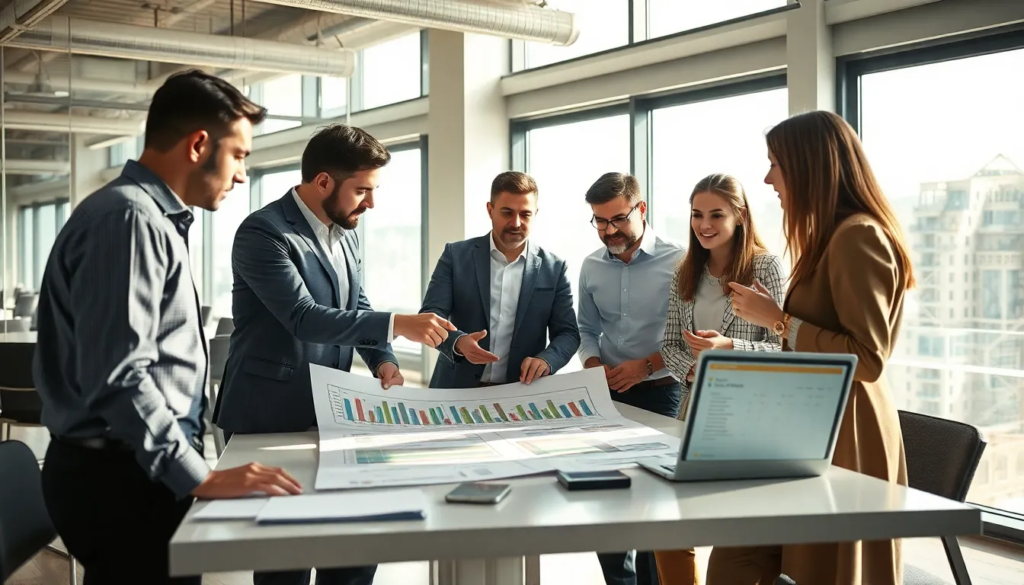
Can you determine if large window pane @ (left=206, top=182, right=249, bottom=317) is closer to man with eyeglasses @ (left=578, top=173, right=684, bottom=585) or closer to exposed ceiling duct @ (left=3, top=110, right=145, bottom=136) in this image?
exposed ceiling duct @ (left=3, top=110, right=145, bottom=136)

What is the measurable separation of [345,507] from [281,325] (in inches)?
41.7

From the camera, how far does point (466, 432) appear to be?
6.93 feet

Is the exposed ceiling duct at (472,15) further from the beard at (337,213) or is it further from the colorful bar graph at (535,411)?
the colorful bar graph at (535,411)

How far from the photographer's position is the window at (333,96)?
8.24m

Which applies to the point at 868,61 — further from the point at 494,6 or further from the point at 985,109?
the point at 494,6

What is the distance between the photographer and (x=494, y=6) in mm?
6117

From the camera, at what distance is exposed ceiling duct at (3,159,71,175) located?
5934 mm

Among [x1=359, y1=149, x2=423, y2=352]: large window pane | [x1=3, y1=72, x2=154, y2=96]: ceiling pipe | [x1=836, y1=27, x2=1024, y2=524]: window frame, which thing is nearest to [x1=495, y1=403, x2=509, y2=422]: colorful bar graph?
[x1=836, y1=27, x2=1024, y2=524]: window frame

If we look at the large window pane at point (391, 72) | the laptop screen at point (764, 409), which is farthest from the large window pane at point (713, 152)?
the laptop screen at point (764, 409)

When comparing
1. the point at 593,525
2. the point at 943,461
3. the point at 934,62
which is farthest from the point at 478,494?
the point at 934,62

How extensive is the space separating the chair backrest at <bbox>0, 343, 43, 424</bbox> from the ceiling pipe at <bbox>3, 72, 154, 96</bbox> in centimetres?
243

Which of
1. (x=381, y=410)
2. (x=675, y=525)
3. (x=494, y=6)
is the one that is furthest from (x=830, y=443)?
(x=494, y=6)

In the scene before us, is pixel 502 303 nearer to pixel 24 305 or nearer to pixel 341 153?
pixel 341 153

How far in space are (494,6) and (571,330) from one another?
375cm
